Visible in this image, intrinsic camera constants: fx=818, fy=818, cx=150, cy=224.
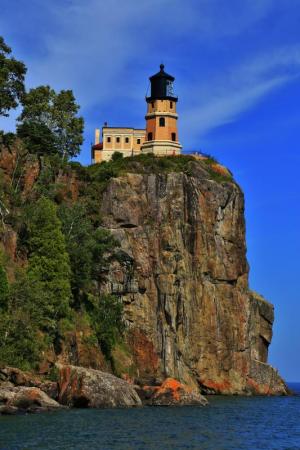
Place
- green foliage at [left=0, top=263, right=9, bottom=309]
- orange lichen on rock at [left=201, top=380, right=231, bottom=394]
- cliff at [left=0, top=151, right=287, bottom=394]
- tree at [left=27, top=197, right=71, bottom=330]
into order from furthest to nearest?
orange lichen on rock at [left=201, top=380, right=231, bottom=394] < cliff at [left=0, top=151, right=287, bottom=394] < tree at [left=27, top=197, right=71, bottom=330] < green foliage at [left=0, top=263, right=9, bottom=309]

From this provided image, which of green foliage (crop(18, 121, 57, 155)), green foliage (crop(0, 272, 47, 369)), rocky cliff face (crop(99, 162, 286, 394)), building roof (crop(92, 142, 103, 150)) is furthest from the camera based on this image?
building roof (crop(92, 142, 103, 150))

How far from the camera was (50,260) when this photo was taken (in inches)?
2881

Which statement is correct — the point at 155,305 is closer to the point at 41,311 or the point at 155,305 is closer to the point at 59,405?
the point at 41,311

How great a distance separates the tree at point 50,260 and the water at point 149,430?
1343 cm

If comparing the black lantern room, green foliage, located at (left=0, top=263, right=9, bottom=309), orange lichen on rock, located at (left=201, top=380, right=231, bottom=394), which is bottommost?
orange lichen on rock, located at (left=201, top=380, right=231, bottom=394)

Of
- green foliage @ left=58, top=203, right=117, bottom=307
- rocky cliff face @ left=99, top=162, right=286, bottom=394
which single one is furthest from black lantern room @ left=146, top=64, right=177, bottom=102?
green foliage @ left=58, top=203, right=117, bottom=307

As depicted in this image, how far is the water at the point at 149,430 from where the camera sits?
4337 centimetres

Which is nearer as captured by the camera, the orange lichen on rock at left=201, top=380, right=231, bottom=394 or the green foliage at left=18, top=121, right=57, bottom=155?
the green foliage at left=18, top=121, right=57, bottom=155

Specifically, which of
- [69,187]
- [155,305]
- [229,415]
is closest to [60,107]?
[69,187]

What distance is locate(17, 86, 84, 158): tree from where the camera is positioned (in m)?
95.2

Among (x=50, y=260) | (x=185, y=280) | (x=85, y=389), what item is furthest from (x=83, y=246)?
(x=85, y=389)

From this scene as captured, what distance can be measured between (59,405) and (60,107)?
50119 mm

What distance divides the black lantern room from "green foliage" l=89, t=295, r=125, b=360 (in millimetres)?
37013

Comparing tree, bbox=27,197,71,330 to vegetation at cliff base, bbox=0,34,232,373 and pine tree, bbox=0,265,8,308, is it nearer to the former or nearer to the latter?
vegetation at cliff base, bbox=0,34,232,373
